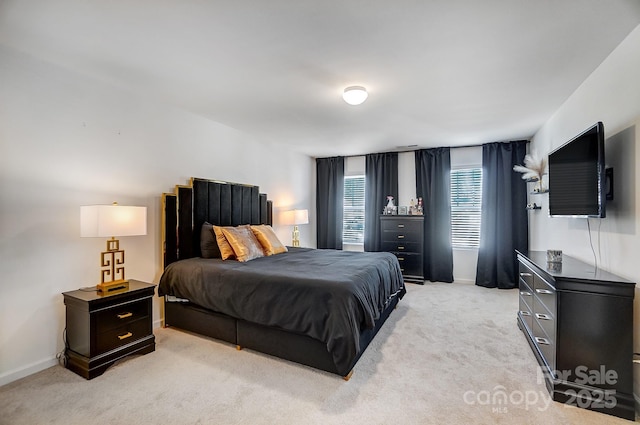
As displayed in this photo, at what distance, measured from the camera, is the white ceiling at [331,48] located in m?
1.77

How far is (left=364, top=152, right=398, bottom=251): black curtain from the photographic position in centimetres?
591

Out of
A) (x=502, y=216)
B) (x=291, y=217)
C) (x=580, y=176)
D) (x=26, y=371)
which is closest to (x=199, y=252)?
(x=26, y=371)

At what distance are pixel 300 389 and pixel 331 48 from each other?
8.45 ft

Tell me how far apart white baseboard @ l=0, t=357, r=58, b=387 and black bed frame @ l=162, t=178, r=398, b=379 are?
99 cm

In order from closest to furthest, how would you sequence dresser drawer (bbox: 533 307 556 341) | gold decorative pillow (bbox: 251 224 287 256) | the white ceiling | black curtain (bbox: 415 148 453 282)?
1. the white ceiling
2. dresser drawer (bbox: 533 307 556 341)
3. gold decorative pillow (bbox: 251 224 287 256)
4. black curtain (bbox: 415 148 453 282)

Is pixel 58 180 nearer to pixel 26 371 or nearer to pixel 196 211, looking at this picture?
pixel 196 211

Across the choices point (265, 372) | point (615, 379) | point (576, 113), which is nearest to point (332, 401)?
point (265, 372)

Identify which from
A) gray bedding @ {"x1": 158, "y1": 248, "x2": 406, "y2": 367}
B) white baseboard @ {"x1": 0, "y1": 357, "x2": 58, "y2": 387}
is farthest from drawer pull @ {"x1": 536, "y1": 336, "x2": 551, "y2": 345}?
white baseboard @ {"x1": 0, "y1": 357, "x2": 58, "y2": 387}

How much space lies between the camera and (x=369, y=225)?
20.1 ft

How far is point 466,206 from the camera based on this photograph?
17.6 feet

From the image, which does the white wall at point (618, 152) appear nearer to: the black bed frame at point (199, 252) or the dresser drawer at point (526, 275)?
the dresser drawer at point (526, 275)

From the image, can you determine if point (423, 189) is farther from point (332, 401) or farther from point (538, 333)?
point (332, 401)

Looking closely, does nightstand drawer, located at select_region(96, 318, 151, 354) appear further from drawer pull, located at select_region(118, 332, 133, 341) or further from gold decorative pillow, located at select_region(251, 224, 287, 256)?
gold decorative pillow, located at select_region(251, 224, 287, 256)

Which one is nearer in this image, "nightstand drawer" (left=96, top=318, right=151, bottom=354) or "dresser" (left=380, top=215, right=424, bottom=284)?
"nightstand drawer" (left=96, top=318, right=151, bottom=354)
